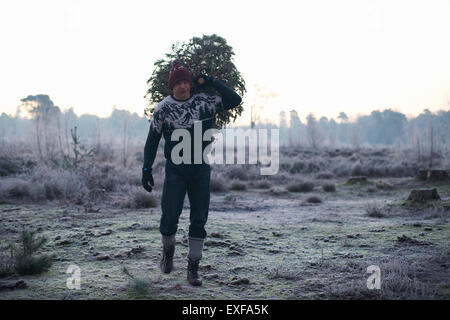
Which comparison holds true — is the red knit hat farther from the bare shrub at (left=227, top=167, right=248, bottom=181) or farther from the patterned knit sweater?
the bare shrub at (left=227, top=167, right=248, bottom=181)

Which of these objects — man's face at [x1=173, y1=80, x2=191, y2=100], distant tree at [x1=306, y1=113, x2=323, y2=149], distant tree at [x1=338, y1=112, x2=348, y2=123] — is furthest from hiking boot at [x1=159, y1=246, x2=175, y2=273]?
distant tree at [x1=338, y1=112, x2=348, y2=123]

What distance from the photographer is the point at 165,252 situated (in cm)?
375

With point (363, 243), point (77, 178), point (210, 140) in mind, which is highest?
point (210, 140)

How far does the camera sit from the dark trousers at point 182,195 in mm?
3619

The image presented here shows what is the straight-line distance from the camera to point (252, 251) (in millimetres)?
4883

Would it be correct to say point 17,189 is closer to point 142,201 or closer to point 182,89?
point 142,201

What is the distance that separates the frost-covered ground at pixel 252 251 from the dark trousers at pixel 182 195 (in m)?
0.52

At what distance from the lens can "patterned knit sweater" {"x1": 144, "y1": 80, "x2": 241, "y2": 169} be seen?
3.65 metres

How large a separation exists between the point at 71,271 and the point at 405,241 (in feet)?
14.3

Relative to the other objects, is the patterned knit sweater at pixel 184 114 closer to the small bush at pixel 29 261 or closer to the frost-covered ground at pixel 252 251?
the frost-covered ground at pixel 252 251

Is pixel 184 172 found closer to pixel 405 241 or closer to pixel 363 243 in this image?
pixel 363 243
